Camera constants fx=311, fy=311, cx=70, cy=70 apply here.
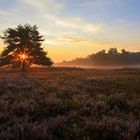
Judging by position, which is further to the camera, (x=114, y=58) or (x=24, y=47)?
(x=114, y=58)

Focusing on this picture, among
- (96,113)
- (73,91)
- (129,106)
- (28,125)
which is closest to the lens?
(28,125)

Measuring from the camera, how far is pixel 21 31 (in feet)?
167

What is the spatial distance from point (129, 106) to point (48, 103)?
119 inches

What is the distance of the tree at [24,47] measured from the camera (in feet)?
167

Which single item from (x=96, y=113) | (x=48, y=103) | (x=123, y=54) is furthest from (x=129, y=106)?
(x=123, y=54)

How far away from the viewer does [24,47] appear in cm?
5103

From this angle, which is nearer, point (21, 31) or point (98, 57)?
point (21, 31)

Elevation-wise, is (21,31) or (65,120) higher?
(21,31)

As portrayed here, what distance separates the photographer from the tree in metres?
50.9

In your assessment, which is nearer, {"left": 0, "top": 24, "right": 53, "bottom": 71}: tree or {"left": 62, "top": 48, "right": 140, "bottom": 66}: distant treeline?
{"left": 0, "top": 24, "right": 53, "bottom": 71}: tree

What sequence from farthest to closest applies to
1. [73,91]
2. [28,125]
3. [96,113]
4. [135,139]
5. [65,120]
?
[73,91] → [96,113] → [65,120] → [28,125] → [135,139]

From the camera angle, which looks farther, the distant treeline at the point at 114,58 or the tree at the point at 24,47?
the distant treeline at the point at 114,58

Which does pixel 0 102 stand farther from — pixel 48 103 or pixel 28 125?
pixel 28 125

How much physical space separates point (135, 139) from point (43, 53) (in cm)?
4560
